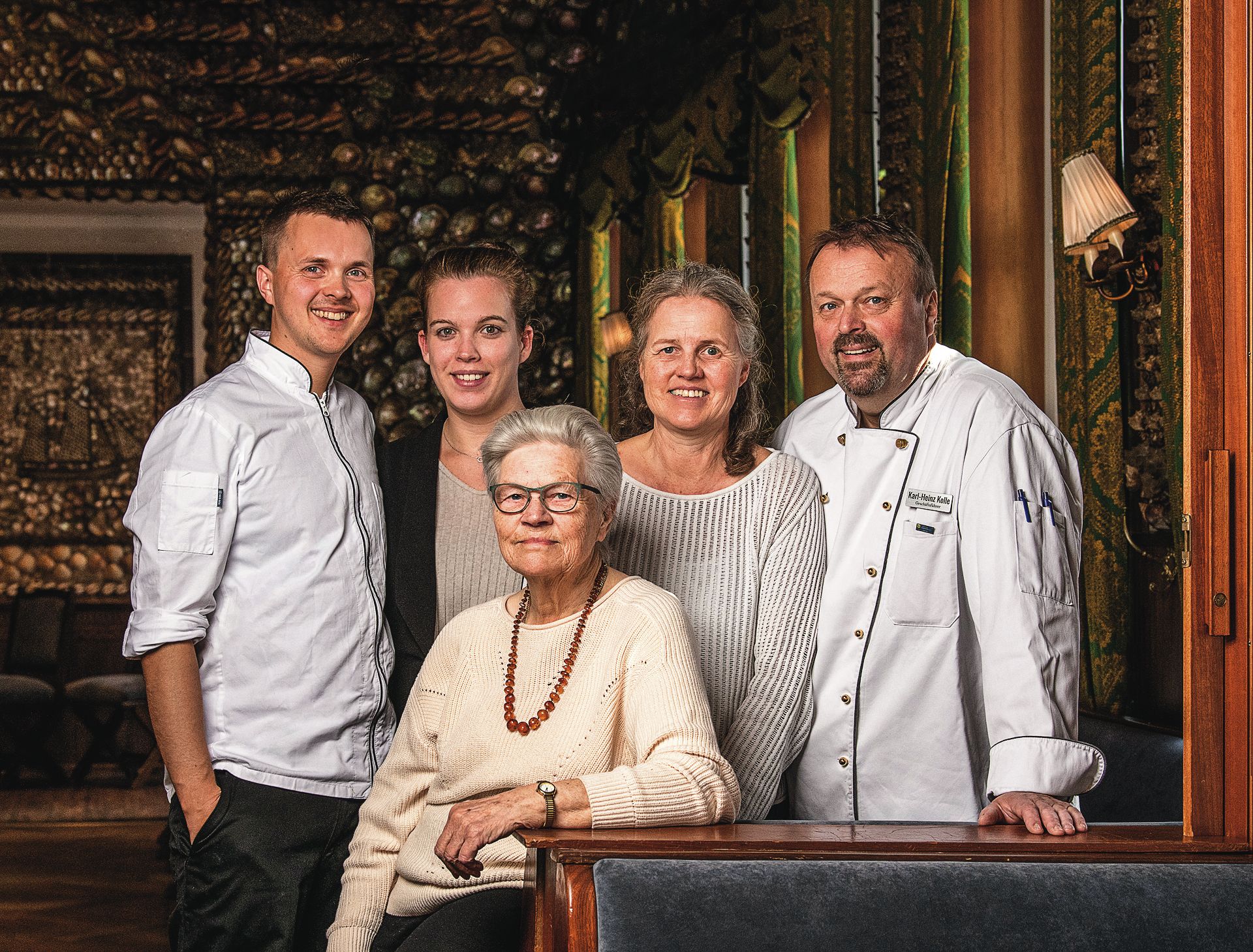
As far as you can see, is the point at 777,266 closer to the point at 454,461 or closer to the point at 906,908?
the point at 454,461

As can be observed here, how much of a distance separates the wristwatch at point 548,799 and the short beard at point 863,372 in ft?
3.54

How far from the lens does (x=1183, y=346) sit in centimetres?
186

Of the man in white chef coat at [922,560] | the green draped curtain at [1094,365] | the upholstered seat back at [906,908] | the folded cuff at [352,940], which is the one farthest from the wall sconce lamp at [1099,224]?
the folded cuff at [352,940]

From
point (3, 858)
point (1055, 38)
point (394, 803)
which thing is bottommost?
point (3, 858)

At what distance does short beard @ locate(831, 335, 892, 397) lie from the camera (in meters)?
2.60

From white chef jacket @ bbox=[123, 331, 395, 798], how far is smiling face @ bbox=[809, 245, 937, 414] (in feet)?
3.36

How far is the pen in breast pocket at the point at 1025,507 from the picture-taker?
2.34 metres

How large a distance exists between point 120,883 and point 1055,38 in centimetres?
507

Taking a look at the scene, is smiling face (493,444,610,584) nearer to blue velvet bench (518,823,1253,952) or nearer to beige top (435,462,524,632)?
beige top (435,462,524,632)

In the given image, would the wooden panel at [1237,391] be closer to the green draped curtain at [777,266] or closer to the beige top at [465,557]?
the beige top at [465,557]

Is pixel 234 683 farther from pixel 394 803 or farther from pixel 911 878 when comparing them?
pixel 911 878

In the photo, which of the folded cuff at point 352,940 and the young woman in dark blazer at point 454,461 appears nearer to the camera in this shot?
the folded cuff at point 352,940

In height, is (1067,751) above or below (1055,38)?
below

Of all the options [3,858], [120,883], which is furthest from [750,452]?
[3,858]
